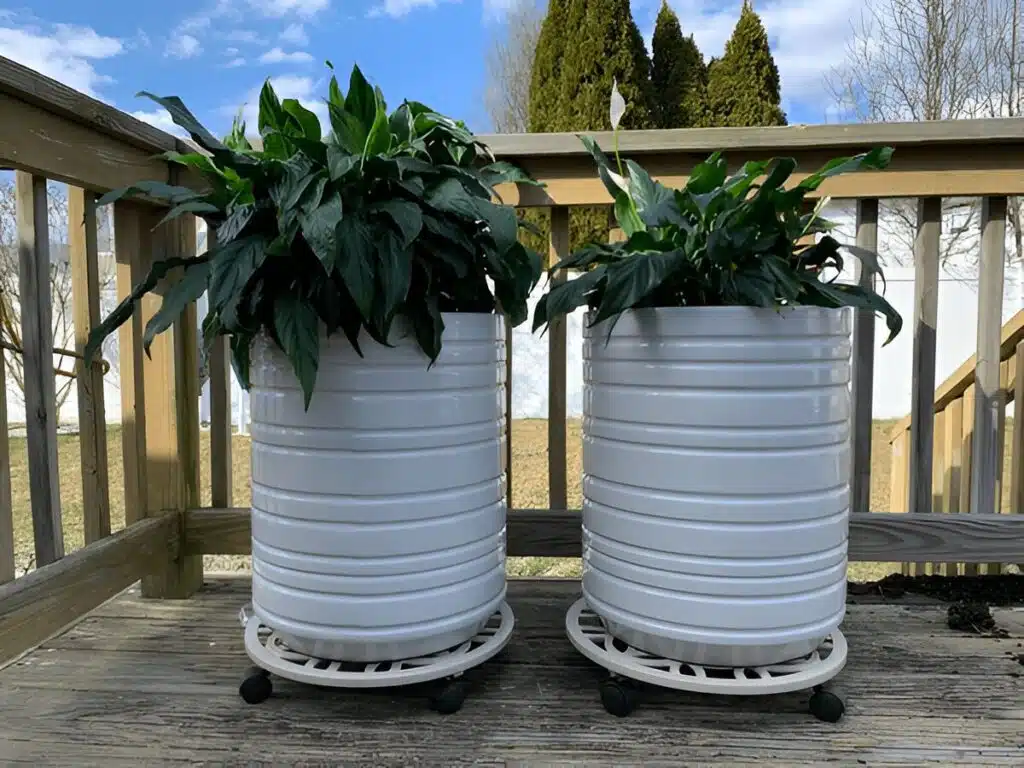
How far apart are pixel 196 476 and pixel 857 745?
131 centimetres

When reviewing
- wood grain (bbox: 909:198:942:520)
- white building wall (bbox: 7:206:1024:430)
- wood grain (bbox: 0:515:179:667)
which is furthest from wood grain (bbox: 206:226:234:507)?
white building wall (bbox: 7:206:1024:430)

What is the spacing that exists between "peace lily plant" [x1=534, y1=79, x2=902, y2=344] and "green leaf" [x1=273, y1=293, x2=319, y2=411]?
340 millimetres

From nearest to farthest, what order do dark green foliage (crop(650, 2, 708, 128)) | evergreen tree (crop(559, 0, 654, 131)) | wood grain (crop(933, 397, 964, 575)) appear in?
1. wood grain (crop(933, 397, 964, 575))
2. evergreen tree (crop(559, 0, 654, 131))
3. dark green foliage (crop(650, 2, 708, 128))

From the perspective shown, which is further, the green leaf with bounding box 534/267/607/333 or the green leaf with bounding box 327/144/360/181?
the green leaf with bounding box 534/267/607/333

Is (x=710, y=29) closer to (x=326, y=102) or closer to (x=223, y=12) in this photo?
(x=223, y=12)

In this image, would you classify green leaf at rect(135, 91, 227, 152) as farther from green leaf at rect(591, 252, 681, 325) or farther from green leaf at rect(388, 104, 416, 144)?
green leaf at rect(591, 252, 681, 325)

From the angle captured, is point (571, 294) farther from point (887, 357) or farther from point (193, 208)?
point (887, 357)

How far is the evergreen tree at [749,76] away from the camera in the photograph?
6178mm

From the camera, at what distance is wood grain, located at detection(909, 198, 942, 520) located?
4.55 ft

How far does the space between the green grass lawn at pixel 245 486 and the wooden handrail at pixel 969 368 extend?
0.84 metres

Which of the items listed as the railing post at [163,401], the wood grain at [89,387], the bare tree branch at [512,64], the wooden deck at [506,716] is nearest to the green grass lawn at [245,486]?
the railing post at [163,401]

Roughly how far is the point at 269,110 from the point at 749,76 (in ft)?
20.7

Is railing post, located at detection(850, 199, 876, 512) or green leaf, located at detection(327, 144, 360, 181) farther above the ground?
green leaf, located at detection(327, 144, 360, 181)

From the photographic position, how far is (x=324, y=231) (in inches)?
30.5
